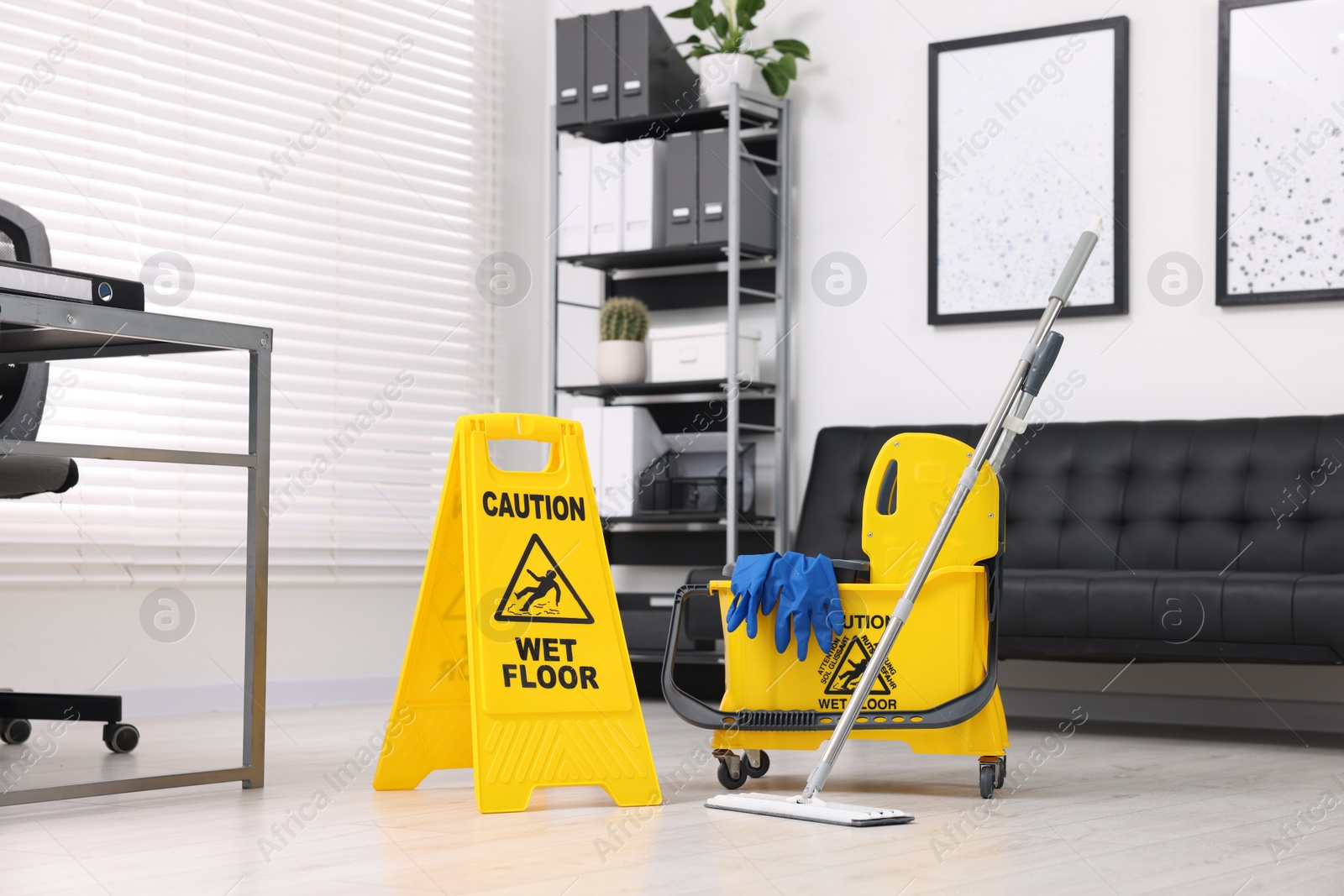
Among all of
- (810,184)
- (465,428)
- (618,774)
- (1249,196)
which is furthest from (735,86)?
(618,774)

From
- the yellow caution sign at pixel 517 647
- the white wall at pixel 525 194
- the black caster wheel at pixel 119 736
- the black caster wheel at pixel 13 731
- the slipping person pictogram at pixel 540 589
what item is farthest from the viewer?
the white wall at pixel 525 194

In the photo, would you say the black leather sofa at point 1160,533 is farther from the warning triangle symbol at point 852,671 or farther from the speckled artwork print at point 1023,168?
the warning triangle symbol at point 852,671

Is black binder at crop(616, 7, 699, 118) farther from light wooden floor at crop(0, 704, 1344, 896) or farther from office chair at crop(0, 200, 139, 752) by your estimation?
light wooden floor at crop(0, 704, 1344, 896)

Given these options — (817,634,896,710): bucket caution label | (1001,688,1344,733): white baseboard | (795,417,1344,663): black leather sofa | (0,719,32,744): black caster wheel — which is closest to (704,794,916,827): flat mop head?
(817,634,896,710): bucket caution label

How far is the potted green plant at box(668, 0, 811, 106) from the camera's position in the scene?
4852mm

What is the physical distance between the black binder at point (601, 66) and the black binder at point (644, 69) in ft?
Result: 0.08

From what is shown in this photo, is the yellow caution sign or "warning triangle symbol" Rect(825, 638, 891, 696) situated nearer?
the yellow caution sign

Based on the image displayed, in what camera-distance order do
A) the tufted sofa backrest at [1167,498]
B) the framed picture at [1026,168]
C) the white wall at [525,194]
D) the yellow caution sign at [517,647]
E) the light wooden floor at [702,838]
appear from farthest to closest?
the white wall at [525,194], the framed picture at [1026,168], the tufted sofa backrest at [1167,498], the yellow caution sign at [517,647], the light wooden floor at [702,838]

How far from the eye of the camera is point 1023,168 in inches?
182

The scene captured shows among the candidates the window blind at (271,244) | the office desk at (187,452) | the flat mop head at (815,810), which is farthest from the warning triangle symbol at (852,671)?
the window blind at (271,244)

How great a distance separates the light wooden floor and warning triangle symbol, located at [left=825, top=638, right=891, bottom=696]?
0.63 ft

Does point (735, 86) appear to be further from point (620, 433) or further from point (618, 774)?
point (618, 774)

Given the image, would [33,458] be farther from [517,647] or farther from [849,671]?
[849,671]

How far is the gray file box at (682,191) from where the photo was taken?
15.9 feet
